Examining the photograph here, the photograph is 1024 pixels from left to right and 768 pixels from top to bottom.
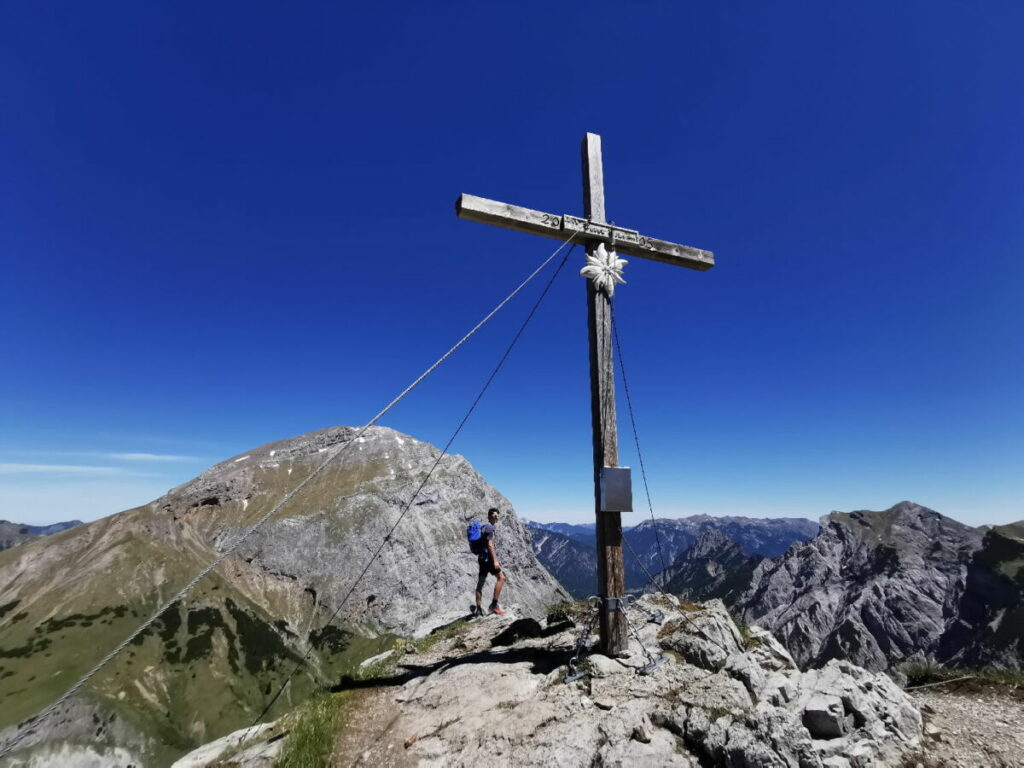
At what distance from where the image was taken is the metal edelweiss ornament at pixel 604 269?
10.3 m

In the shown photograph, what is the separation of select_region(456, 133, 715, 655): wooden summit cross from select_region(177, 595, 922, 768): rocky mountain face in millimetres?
1280

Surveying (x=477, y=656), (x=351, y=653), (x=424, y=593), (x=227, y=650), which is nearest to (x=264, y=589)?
(x=227, y=650)

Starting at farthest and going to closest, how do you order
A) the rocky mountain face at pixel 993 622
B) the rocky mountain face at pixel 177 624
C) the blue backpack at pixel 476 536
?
the rocky mountain face at pixel 993 622, the rocky mountain face at pixel 177 624, the blue backpack at pixel 476 536

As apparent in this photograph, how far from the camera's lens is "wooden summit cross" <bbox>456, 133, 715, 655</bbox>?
940 cm

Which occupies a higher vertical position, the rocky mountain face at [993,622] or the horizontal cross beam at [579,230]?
the horizontal cross beam at [579,230]

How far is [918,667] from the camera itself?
10.7 metres

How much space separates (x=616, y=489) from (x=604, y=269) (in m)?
4.63

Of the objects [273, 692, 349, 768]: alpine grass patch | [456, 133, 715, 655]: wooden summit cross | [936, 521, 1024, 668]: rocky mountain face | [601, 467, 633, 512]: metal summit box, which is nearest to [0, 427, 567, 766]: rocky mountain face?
[273, 692, 349, 768]: alpine grass patch

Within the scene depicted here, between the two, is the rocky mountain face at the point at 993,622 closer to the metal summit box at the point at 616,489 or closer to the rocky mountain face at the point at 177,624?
the rocky mountain face at the point at 177,624

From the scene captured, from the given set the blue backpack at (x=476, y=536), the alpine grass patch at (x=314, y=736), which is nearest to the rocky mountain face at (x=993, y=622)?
the blue backpack at (x=476, y=536)

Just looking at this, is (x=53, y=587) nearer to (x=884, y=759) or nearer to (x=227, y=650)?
(x=227, y=650)

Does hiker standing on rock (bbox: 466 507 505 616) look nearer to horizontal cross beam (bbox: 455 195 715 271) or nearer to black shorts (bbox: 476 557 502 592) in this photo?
black shorts (bbox: 476 557 502 592)

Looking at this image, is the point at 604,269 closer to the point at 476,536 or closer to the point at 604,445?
→ the point at 604,445

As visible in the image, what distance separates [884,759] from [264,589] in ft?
721
